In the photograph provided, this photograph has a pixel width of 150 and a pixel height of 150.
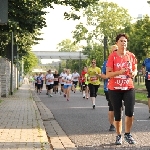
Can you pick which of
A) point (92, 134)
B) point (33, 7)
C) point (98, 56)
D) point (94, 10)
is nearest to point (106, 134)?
point (92, 134)

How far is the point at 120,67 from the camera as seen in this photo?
7.88 m

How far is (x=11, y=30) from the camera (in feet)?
76.4

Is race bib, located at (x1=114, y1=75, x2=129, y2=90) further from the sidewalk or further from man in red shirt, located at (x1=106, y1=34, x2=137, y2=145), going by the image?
the sidewalk

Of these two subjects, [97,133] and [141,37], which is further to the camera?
[141,37]

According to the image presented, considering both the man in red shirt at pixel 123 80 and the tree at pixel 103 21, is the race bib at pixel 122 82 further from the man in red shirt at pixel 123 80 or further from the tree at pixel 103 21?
the tree at pixel 103 21

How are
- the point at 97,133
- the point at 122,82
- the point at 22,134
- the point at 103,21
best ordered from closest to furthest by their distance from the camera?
1. the point at 122,82
2. the point at 22,134
3. the point at 97,133
4. the point at 103,21

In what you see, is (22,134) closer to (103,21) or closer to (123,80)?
(123,80)

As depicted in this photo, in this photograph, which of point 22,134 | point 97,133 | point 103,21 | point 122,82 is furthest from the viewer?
point 103,21

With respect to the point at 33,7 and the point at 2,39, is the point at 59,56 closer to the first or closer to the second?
the point at 2,39

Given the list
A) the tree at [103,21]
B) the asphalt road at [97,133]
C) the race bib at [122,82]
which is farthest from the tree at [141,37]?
the race bib at [122,82]

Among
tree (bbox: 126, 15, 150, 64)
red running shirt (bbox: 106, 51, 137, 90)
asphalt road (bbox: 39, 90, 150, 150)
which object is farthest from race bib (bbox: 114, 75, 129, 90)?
tree (bbox: 126, 15, 150, 64)

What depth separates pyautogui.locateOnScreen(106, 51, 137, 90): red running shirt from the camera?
7852mm

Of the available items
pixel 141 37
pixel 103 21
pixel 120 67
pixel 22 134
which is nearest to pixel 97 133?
pixel 22 134

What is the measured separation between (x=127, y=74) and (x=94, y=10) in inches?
2230
